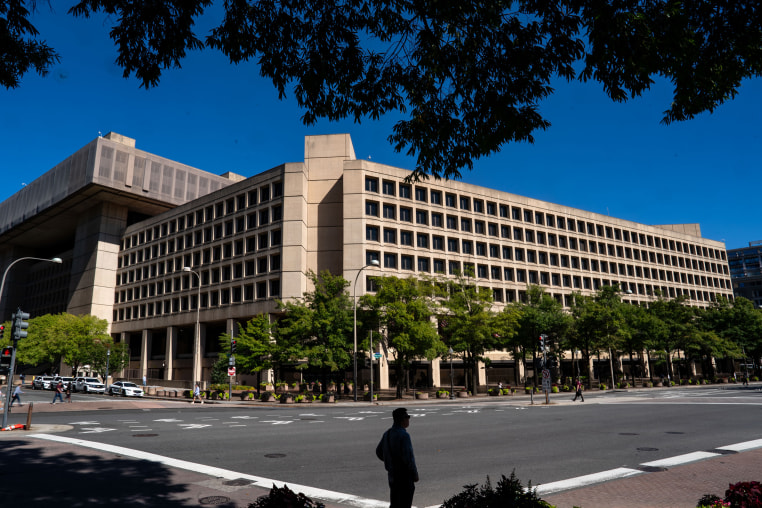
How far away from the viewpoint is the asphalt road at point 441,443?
9930 millimetres

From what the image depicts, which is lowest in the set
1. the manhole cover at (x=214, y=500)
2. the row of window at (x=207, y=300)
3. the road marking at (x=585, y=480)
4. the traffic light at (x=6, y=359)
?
the road marking at (x=585, y=480)

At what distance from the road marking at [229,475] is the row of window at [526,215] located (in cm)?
3608

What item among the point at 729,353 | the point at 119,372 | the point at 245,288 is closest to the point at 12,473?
the point at 245,288

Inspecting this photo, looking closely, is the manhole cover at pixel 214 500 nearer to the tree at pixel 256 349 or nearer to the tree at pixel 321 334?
the tree at pixel 321 334

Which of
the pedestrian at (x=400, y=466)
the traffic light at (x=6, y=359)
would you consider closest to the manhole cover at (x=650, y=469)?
the pedestrian at (x=400, y=466)

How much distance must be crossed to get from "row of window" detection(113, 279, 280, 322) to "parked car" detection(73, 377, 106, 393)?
46.9 ft

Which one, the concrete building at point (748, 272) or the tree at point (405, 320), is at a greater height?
the concrete building at point (748, 272)

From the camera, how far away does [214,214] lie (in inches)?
2557

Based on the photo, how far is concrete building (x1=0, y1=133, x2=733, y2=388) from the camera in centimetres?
5691

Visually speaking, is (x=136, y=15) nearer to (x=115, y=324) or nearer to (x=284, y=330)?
(x=284, y=330)

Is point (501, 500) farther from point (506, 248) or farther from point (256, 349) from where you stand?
point (506, 248)

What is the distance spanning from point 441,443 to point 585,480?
5.60m

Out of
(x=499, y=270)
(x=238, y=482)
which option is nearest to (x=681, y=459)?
(x=238, y=482)

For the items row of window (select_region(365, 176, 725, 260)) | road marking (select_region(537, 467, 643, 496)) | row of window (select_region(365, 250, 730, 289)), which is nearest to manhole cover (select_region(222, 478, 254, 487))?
road marking (select_region(537, 467, 643, 496))
